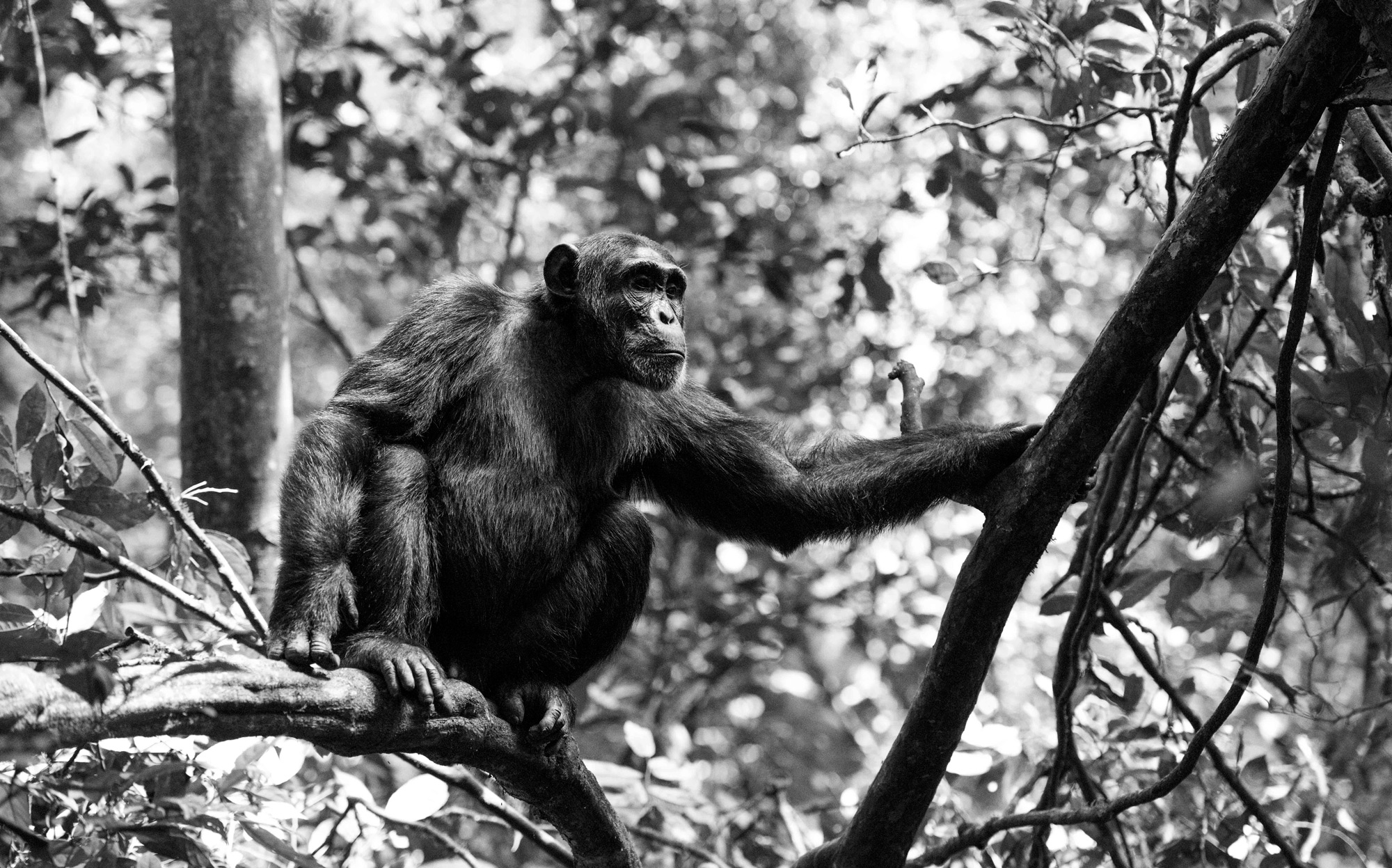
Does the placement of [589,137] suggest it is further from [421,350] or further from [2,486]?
[2,486]

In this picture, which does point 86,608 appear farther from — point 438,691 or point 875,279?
point 875,279

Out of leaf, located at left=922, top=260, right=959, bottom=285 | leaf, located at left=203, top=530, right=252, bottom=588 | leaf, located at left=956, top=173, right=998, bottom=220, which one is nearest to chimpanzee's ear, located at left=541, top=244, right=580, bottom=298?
leaf, located at left=922, top=260, right=959, bottom=285

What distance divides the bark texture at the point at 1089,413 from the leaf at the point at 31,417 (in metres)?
3.05

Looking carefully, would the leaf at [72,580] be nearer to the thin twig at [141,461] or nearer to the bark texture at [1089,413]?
the thin twig at [141,461]

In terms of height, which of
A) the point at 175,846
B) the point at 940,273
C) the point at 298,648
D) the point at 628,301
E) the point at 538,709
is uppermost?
the point at 940,273

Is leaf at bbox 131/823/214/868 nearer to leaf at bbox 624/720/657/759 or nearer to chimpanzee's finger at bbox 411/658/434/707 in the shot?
chimpanzee's finger at bbox 411/658/434/707

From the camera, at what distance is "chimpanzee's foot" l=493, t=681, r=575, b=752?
428 cm

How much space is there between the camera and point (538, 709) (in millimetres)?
4547

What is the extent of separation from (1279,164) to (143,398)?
18.4 m

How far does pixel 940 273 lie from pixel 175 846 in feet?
12.2

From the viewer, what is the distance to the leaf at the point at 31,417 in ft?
12.9

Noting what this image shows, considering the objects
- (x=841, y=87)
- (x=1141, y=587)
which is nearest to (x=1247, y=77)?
(x=841, y=87)

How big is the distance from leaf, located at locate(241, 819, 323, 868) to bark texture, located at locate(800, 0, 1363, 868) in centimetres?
191

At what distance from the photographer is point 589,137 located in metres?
9.95
